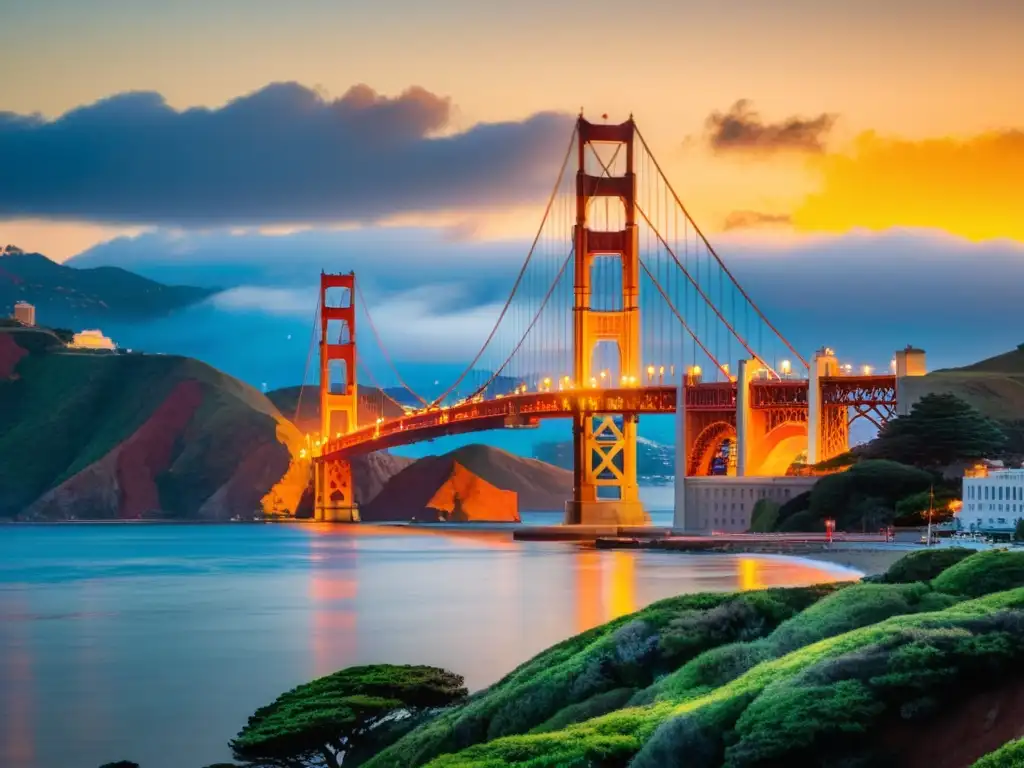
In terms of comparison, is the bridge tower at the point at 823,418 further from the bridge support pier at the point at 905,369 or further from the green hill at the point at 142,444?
the green hill at the point at 142,444

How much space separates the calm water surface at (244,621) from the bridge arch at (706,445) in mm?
6032

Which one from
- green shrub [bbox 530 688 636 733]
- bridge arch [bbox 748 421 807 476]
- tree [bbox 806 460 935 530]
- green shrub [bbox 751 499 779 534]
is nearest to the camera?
green shrub [bbox 530 688 636 733]

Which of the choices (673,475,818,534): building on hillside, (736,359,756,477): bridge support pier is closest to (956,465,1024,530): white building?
(673,475,818,534): building on hillside

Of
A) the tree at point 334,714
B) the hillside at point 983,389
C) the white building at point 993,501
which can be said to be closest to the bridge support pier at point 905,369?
the hillside at point 983,389

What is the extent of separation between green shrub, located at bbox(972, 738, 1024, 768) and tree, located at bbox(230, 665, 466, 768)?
8.42 meters

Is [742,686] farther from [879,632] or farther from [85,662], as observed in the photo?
[85,662]

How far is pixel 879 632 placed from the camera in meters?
9.91

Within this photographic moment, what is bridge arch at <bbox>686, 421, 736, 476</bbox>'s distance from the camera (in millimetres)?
65812

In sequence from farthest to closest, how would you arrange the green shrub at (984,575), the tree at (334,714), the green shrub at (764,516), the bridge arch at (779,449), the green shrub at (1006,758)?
the bridge arch at (779,449) < the green shrub at (764,516) < the tree at (334,714) < the green shrub at (984,575) < the green shrub at (1006,758)

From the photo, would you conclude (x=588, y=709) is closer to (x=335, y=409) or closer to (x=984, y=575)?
(x=984, y=575)

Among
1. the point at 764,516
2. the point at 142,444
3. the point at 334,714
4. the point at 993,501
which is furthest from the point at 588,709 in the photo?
the point at 142,444

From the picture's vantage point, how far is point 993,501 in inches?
1604

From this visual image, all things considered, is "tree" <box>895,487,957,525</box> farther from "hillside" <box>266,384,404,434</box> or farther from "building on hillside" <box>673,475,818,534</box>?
"hillside" <box>266,384,404,434</box>

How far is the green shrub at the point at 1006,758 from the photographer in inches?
290
